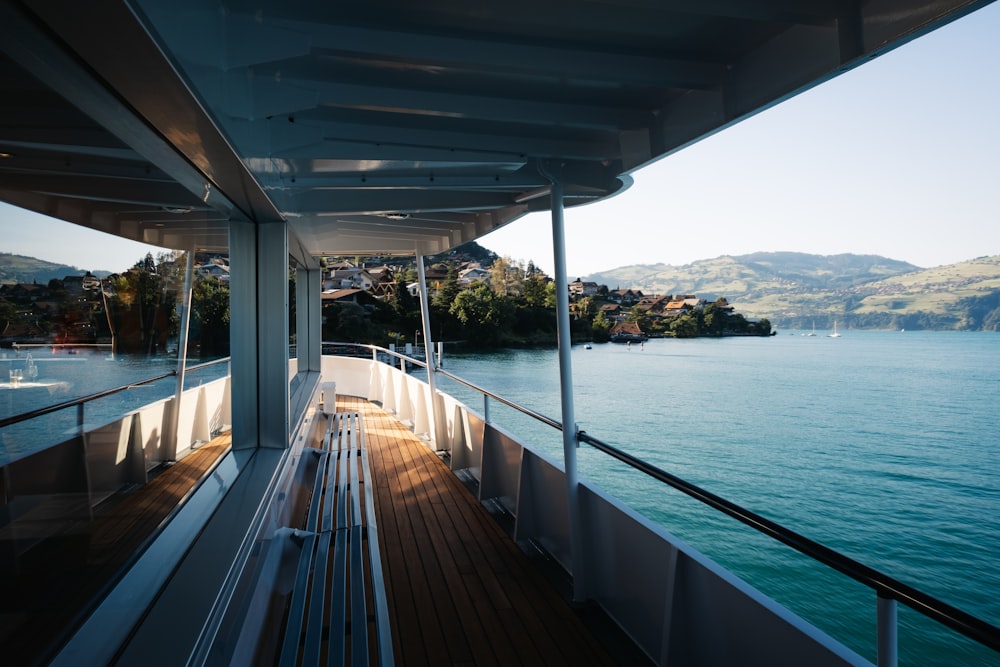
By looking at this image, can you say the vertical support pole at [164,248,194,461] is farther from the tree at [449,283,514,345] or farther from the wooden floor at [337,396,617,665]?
the tree at [449,283,514,345]

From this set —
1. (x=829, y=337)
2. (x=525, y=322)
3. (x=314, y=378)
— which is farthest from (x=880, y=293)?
(x=314, y=378)

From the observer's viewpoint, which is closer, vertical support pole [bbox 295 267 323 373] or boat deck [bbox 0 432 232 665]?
boat deck [bbox 0 432 232 665]

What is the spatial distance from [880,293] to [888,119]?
15852 millimetres

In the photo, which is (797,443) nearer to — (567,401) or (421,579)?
(567,401)

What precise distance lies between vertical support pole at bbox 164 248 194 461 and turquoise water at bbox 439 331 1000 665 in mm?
15282

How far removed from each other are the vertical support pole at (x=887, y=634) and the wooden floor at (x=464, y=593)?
1100mm

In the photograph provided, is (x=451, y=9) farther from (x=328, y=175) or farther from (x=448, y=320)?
(x=448, y=320)

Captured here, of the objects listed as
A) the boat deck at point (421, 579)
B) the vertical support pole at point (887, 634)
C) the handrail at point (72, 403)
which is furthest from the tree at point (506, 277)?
the vertical support pole at point (887, 634)

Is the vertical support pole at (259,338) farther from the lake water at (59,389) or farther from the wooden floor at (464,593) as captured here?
the lake water at (59,389)

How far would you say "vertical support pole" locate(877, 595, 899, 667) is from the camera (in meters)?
1.12

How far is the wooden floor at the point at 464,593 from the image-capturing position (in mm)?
2125

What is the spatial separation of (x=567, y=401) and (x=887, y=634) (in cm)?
160

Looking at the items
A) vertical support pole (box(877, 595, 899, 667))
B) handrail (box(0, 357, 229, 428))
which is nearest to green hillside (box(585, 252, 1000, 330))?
vertical support pole (box(877, 595, 899, 667))

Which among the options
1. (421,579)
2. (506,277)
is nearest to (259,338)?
(421,579)
